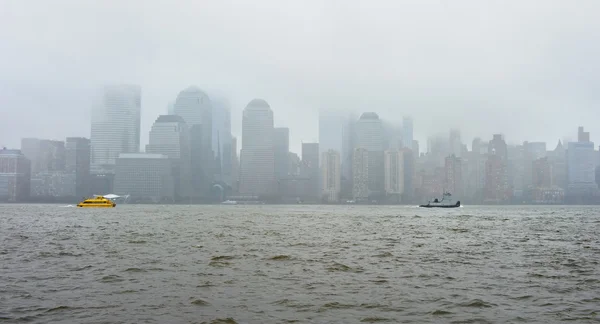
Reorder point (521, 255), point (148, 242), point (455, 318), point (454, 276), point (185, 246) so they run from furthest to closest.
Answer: point (148, 242)
point (185, 246)
point (521, 255)
point (454, 276)
point (455, 318)

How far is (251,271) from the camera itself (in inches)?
1419

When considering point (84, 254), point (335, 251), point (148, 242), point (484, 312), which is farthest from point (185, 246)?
point (484, 312)

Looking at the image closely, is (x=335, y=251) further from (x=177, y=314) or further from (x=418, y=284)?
(x=177, y=314)

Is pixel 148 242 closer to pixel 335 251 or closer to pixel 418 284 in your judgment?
pixel 335 251

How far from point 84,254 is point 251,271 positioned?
1826 centimetres

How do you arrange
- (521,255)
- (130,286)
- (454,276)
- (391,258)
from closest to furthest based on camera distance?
(130,286)
(454,276)
(391,258)
(521,255)

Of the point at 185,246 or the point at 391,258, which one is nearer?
the point at 391,258

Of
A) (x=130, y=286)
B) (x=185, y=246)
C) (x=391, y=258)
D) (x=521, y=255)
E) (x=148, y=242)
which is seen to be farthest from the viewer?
(x=148, y=242)

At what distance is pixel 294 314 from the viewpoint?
2317 cm

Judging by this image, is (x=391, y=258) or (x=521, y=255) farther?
(x=521, y=255)

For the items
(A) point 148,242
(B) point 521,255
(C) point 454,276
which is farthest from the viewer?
(A) point 148,242

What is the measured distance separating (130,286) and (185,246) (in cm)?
2402

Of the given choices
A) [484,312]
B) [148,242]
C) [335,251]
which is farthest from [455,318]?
[148,242]

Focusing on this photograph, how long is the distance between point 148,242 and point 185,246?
6790 millimetres
